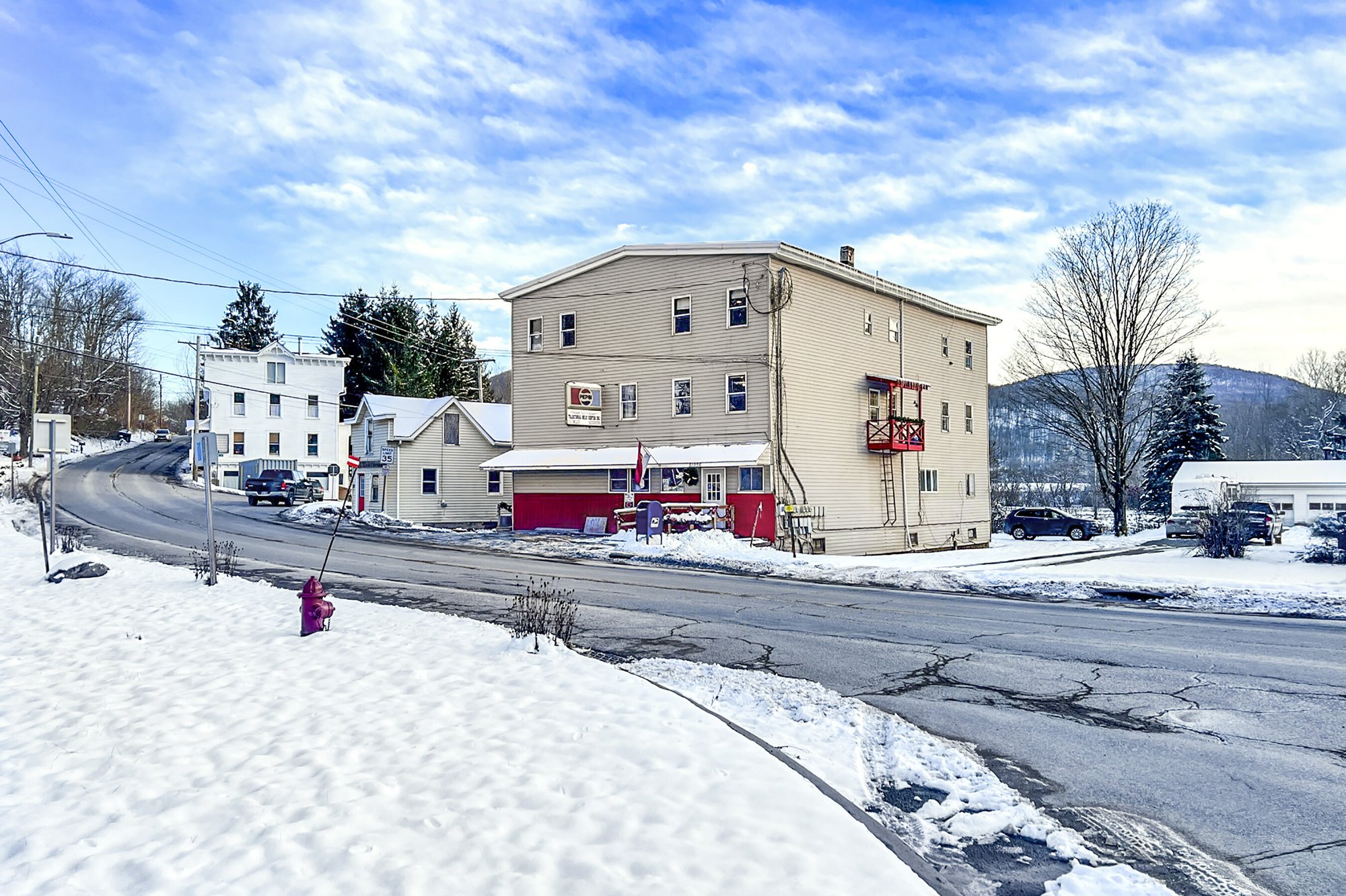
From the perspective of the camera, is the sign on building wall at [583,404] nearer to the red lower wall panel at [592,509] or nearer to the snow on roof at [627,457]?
the snow on roof at [627,457]

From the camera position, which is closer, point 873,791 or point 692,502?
point 873,791

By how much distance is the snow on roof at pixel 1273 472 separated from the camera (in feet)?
166

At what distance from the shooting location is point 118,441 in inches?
3423

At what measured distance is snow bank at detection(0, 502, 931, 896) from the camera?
13.4ft

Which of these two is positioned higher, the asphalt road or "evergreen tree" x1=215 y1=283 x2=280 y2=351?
"evergreen tree" x1=215 y1=283 x2=280 y2=351

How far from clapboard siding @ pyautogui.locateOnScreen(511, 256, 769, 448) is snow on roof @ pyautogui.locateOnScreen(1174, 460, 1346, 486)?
3595cm

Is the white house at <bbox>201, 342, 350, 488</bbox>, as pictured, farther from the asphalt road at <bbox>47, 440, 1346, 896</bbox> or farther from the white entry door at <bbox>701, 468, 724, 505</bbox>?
the asphalt road at <bbox>47, 440, 1346, 896</bbox>

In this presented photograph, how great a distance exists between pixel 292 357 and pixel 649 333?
141ft

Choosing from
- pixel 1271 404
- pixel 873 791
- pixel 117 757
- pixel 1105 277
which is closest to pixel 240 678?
pixel 117 757

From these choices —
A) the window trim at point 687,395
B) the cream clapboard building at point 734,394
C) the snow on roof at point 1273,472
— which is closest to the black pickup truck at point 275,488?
the cream clapboard building at point 734,394

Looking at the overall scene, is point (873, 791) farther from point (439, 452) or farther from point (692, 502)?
point (439, 452)

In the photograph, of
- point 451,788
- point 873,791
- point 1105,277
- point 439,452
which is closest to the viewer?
point 451,788

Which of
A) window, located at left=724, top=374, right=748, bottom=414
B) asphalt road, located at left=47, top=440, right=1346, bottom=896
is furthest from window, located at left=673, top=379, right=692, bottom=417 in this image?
asphalt road, located at left=47, top=440, right=1346, bottom=896

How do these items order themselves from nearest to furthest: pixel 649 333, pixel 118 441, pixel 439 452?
pixel 649 333 → pixel 439 452 → pixel 118 441
